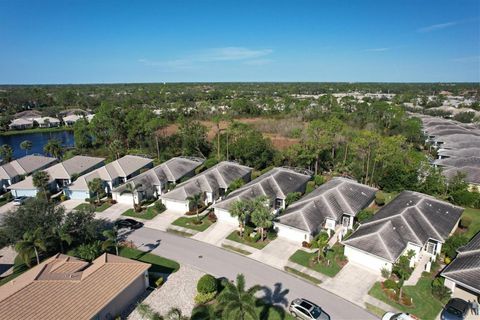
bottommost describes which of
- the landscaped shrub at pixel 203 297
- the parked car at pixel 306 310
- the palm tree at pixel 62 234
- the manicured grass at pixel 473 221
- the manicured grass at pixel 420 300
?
the manicured grass at pixel 473 221

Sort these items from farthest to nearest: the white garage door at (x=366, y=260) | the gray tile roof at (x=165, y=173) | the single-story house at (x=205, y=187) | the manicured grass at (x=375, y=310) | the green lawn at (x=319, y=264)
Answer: the gray tile roof at (x=165, y=173)
the single-story house at (x=205, y=187)
the green lawn at (x=319, y=264)
the white garage door at (x=366, y=260)
the manicured grass at (x=375, y=310)

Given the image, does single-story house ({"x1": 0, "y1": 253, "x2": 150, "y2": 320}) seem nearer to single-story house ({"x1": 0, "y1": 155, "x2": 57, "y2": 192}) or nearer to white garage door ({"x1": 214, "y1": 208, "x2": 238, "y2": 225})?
white garage door ({"x1": 214, "y1": 208, "x2": 238, "y2": 225})

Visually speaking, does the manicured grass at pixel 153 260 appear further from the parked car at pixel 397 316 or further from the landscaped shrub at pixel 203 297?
the parked car at pixel 397 316

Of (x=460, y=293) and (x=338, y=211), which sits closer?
(x=460, y=293)

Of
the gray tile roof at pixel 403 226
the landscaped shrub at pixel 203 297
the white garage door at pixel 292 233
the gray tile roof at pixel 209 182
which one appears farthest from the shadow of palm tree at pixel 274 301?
the gray tile roof at pixel 209 182

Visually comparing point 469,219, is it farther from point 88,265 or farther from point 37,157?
point 37,157

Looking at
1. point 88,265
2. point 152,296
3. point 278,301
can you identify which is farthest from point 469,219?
point 88,265

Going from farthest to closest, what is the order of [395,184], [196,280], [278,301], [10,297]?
[395,184] < [196,280] < [278,301] < [10,297]
